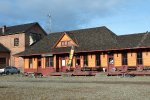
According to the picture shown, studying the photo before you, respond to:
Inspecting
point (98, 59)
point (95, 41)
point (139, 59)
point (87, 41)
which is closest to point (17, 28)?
point (87, 41)

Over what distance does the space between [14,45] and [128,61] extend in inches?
1160

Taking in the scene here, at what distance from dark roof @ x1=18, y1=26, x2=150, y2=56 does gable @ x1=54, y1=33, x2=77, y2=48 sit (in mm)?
577

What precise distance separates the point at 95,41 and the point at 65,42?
4600 mm

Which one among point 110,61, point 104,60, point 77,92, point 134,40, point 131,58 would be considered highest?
point 134,40

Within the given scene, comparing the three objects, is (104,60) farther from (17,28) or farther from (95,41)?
(17,28)

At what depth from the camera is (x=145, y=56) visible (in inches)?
1491

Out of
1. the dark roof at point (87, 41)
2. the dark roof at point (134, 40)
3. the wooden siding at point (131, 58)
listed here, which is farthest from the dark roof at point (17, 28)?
the wooden siding at point (131, 58)

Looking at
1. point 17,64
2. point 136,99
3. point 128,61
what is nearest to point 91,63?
point 128,61

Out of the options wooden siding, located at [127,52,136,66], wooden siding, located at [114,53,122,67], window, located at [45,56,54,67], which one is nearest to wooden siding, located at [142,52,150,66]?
wooden siding, located at [127,52,136,66]

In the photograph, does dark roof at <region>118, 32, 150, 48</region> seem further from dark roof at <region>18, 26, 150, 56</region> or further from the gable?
the gable

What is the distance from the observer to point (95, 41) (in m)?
44.8

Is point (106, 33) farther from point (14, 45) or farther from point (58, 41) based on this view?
point (14, 45)

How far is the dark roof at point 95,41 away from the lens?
3992 centimetres

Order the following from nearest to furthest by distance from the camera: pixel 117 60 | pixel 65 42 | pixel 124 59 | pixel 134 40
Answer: pixel 124 59 < pixel 117 60 < pixel 134 40 < pixel 65 42
